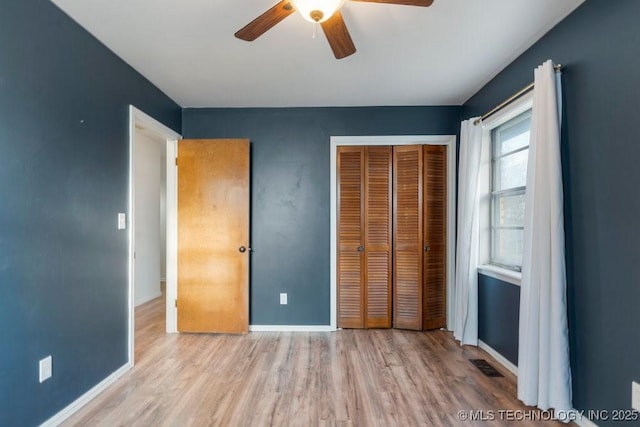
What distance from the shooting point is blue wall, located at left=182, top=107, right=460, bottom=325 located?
133 inches

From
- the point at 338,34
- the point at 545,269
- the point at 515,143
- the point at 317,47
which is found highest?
the point at 317,47

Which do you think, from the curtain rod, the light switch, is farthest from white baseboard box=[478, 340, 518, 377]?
the light switch

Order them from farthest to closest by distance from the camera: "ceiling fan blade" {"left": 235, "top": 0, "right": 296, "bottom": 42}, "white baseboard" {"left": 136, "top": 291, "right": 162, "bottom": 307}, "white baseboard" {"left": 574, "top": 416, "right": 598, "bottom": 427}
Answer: "white baseboard" {"left": 136, "top": 291, "right": 162, "bottom": 307}, "white baseboard" {"left": 574, "top": 416, "right": 598, "bottom": 427}, "ceiling fan blade" {"left": 235, "top": 0, "right": 296, "bottom": 42}

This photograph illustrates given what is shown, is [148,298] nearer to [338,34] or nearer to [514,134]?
[338,34]

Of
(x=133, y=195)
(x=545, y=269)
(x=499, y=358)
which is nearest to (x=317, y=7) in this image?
(x=545, y=269)

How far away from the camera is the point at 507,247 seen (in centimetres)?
273

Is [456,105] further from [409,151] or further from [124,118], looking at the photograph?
[124,118]

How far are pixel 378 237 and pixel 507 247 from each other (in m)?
1.21

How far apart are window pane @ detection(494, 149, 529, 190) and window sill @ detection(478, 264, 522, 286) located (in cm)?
72

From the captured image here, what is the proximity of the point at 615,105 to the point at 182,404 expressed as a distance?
3099 millimetres

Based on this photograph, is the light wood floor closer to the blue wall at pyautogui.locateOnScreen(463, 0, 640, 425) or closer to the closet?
the closet

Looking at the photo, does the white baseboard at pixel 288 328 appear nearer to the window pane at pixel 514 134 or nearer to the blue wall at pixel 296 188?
the blue wall at pixel 296 188

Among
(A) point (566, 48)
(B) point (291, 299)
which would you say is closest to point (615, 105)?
(A) point (566, 48)

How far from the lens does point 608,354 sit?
1614 millimetres
